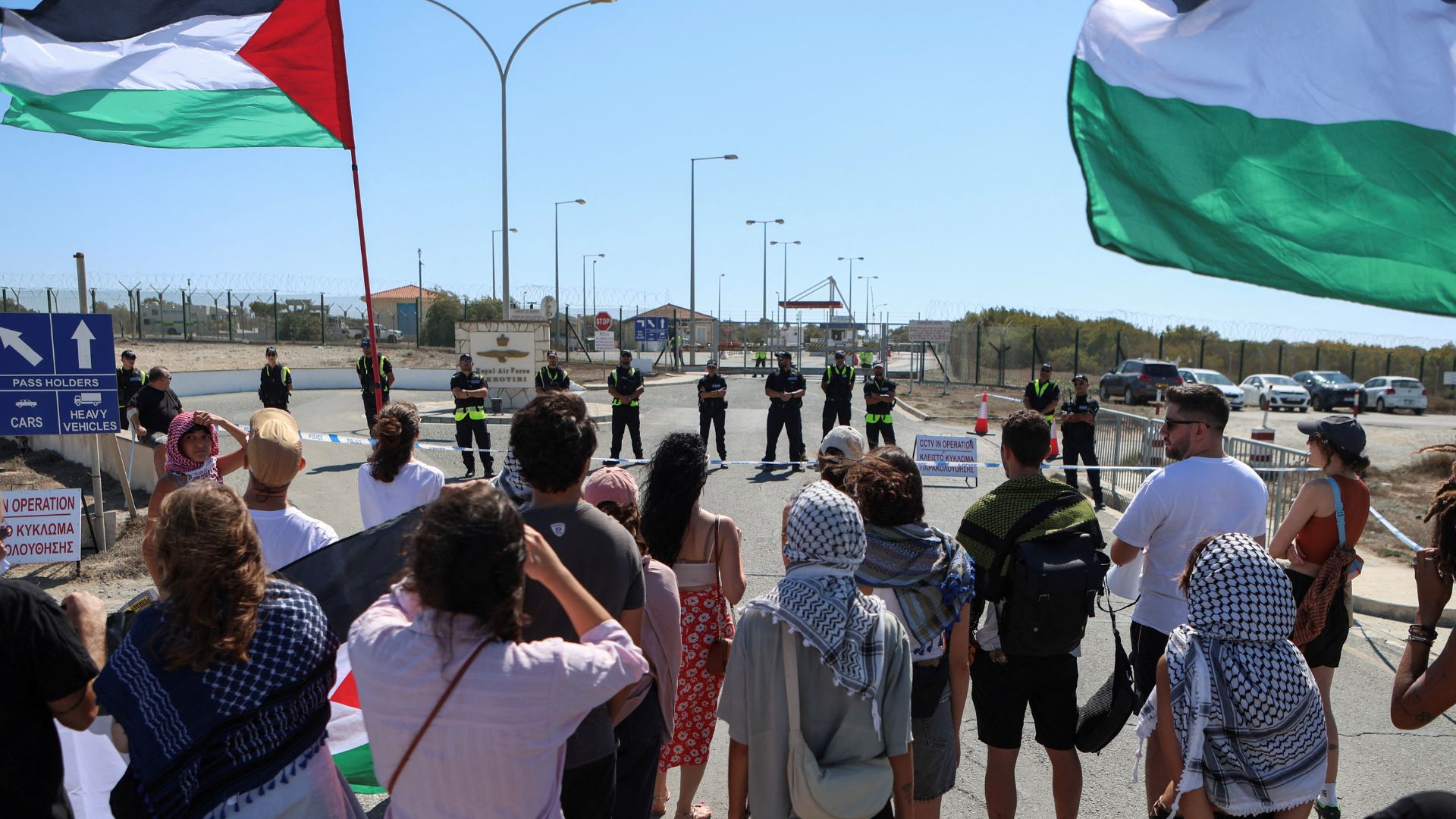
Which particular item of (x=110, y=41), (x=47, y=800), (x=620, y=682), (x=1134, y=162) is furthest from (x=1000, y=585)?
(x=110, y=41)

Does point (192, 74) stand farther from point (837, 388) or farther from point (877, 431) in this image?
point (837, 388)

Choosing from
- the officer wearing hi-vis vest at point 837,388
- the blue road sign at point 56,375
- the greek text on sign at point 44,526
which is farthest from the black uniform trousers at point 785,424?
the greek text on sign at point 44,526

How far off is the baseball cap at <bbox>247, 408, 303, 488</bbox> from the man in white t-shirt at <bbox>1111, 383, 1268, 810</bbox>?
343 cm

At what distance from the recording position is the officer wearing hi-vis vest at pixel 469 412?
1388cm

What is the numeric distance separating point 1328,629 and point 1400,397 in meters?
41.6

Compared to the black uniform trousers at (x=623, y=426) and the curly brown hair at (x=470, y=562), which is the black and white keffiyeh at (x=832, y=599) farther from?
the black uniform trousers at (x=623, y=426)

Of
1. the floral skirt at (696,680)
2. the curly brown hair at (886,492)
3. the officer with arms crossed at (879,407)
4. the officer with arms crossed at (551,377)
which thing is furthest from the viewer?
the officer with arms crossed at (879,407)

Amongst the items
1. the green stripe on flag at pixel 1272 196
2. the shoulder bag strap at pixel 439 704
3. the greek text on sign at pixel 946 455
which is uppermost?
the green stripe on flag at pixel 1272 196

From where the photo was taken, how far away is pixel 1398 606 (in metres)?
7.67

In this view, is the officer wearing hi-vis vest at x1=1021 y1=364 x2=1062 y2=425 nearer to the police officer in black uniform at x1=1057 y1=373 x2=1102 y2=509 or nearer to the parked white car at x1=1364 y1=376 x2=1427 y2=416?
the police officer in black uniform at x1=1057 y1=373 x2=1102 y2=509

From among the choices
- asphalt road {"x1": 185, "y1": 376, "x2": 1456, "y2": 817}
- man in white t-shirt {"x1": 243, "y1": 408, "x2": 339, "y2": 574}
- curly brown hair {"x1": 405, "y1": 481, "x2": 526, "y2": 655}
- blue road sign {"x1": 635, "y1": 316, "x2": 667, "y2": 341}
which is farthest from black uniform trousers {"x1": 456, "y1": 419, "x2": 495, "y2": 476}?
blue road sign {"x1": 635, "y1": 316, "x2": 667, "y2": 341}

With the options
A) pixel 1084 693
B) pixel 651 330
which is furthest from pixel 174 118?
pixel 651 330

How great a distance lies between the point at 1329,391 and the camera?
122 ft

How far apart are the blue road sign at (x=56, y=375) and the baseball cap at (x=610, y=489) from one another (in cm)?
717
